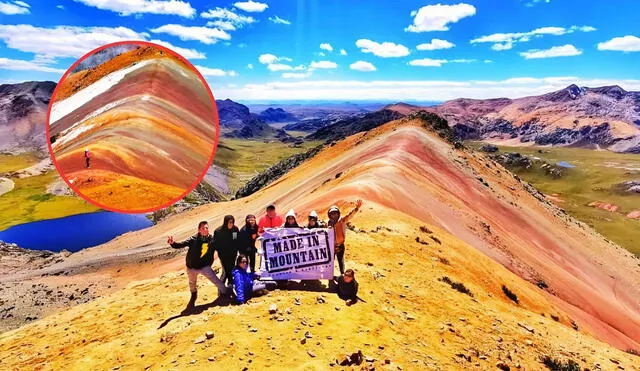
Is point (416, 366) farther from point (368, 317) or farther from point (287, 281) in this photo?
point (287, 281)

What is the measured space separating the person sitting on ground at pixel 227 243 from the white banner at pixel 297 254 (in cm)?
81

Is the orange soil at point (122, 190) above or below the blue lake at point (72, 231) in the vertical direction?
above

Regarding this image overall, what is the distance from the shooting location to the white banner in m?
12.4

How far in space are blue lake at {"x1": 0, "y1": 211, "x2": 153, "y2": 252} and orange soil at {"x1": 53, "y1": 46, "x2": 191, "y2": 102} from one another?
68.5 metres

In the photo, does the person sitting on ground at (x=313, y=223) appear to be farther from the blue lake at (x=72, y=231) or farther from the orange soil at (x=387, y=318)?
the blue lake at (x=72, y=231)

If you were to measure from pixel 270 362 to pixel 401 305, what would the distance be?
197 inches

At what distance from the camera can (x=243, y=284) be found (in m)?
11.6

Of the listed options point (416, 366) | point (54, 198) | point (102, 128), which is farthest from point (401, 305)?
point (54, 198)

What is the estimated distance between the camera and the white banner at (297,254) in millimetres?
12359

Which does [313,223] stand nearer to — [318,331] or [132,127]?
[318,331]

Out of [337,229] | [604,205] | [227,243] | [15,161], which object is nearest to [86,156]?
[227,243]

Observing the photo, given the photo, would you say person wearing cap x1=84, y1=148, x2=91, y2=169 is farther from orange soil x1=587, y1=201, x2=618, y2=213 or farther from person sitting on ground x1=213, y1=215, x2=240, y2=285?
orange soil x1=587, y1=201, x2=618, y2=213

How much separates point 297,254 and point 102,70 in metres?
7.99

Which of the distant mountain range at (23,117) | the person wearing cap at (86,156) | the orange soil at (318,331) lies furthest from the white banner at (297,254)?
the distant mountain range at (23,117)
